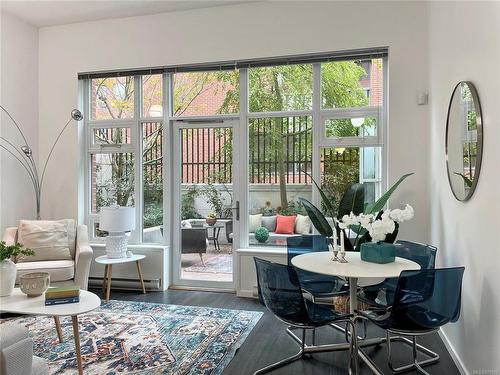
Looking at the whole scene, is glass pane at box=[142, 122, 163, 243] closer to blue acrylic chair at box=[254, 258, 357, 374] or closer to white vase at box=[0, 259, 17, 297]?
white vase at box=[0, 259, 17, 297]

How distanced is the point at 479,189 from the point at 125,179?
3917 millimetres

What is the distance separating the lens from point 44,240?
412 centimetres

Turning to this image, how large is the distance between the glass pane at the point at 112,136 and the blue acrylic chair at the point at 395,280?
336 centimetres

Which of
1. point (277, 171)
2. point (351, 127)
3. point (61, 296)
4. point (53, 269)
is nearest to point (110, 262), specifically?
point (53, 269)

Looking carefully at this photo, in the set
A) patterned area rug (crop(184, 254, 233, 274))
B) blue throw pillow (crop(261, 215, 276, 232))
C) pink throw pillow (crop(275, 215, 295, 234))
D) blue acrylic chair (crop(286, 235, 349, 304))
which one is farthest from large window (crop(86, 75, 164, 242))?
blue acrylic chair (crop(286, 235, 349, 304))

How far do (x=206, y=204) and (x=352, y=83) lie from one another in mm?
2163

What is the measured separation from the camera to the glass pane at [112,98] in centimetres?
483

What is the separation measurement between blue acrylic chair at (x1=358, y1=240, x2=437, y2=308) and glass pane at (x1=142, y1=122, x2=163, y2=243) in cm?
269

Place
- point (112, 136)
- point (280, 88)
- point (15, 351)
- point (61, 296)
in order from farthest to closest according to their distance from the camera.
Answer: point (112, 136) → point (280, 88) → point (61, 296) → point (15, 351)

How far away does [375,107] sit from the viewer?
4.05 m

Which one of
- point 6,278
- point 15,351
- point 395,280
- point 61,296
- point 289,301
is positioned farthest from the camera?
point 395,280

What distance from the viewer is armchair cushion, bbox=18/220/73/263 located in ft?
13.3

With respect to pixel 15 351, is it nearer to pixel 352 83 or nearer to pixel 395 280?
pixel 395 280

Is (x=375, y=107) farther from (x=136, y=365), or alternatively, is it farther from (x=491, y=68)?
(x=136, y=365)
